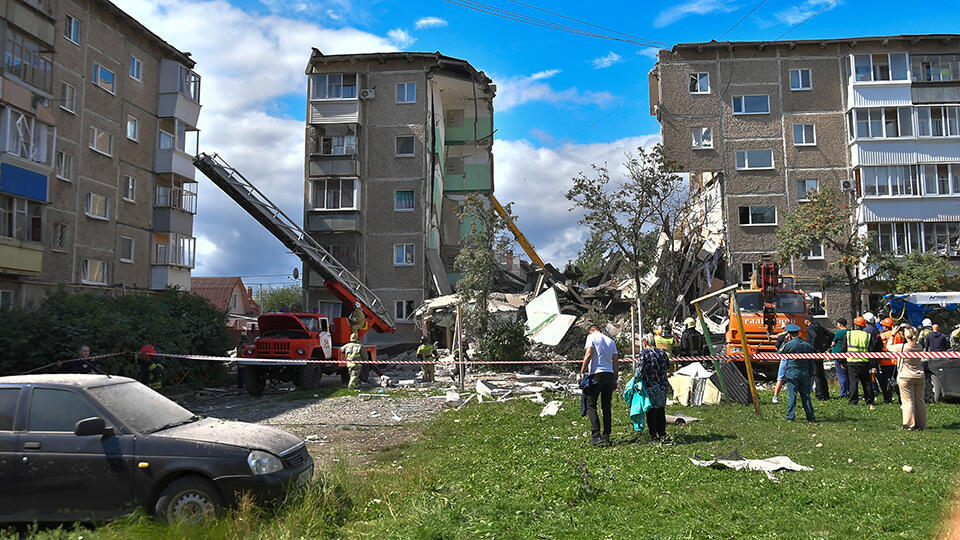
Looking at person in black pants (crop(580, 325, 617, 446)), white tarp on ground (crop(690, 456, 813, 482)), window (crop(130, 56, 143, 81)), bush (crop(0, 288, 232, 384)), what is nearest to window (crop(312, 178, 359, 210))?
window (crop(130, 56, 143, 81))

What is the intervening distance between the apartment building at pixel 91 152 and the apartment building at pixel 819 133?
994 inches

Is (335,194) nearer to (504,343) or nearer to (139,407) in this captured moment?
(504,343)

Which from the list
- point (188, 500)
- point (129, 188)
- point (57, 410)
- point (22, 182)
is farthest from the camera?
point (129, 188)

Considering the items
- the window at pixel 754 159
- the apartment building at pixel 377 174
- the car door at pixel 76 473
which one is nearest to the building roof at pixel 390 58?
the apartment building at pixel 377 174

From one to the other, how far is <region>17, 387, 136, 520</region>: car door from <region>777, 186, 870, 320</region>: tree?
3003 centimetres

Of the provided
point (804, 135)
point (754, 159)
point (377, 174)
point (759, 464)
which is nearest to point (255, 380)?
point (759, 464)

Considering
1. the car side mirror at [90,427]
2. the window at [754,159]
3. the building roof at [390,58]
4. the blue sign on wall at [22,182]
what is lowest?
the car side mirror at [90,427]

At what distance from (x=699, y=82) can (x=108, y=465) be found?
35722mm

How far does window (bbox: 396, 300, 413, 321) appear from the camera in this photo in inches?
1435

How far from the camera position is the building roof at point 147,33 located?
95.8 feet

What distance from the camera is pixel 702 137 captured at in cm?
3609

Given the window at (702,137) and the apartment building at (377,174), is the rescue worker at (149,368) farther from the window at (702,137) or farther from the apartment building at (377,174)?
the window at (702,137)

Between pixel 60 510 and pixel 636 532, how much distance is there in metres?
4.99

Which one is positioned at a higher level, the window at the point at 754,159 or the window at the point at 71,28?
the window at the point at 71,28
